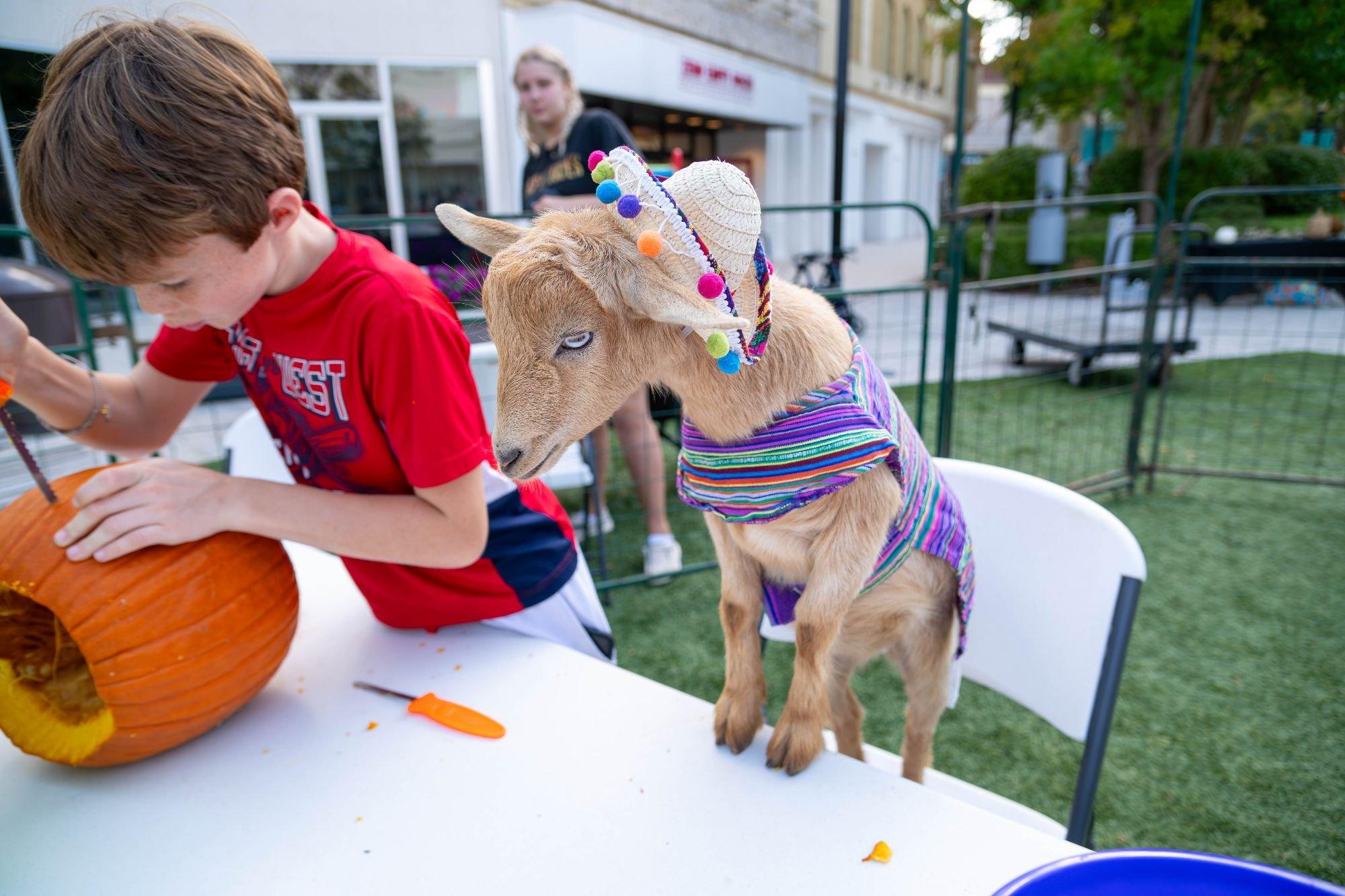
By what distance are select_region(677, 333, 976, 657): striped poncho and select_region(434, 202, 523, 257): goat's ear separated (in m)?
0.29

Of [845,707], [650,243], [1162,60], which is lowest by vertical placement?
[845,707]

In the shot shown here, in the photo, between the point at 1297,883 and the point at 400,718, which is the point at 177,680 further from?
the point at 1297,883

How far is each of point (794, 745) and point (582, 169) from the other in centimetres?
247

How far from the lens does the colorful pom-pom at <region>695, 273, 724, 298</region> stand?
64 centimetres

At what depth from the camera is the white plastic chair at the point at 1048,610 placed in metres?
1.12

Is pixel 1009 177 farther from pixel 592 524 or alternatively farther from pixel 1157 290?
pixel 592 524

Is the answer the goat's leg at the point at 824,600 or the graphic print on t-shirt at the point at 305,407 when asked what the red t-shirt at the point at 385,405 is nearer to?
the graphic print on t-shirt at the point at 305,407

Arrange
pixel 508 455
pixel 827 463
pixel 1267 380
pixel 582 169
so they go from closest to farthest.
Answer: pixel 508 455
pixel 827 463
pixel 582 169
pixel 1267 380

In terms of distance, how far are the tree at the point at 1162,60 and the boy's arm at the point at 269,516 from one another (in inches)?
92.5

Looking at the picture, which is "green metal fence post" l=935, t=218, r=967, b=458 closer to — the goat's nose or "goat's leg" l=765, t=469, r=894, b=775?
"goat's leg" l=765, t=469, r=894, b=775

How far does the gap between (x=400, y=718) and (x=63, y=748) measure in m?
0.38

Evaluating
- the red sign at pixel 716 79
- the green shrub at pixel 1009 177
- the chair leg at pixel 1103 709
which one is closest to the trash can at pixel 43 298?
the chair leg at pixel 1103 709

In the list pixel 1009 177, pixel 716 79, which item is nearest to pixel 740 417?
pixel 716 79

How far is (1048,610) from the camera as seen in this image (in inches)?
49.5
